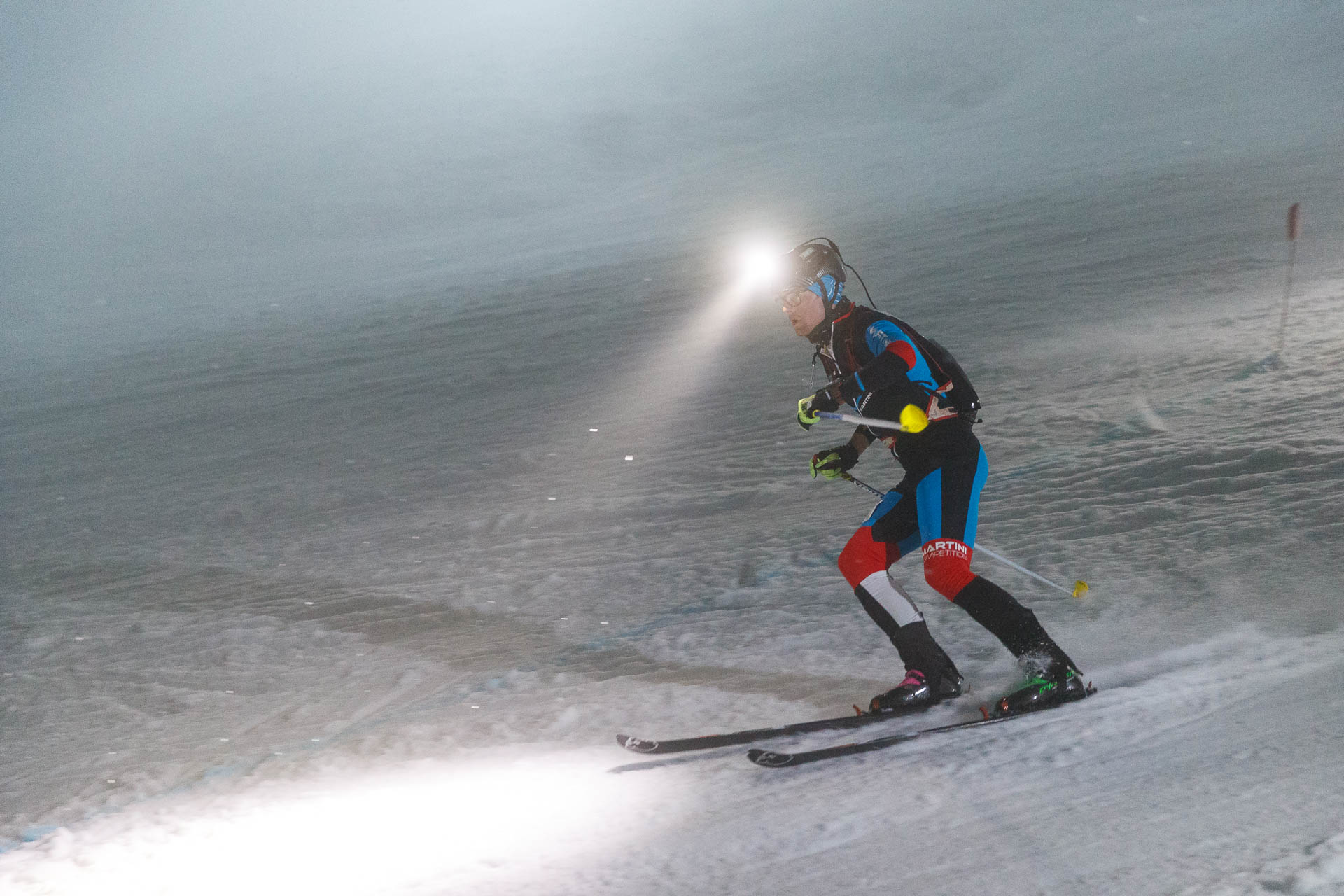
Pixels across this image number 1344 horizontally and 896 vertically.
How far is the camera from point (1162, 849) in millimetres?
2418

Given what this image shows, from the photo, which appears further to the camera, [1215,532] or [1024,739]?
[1215,532]

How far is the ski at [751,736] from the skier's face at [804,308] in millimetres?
1154

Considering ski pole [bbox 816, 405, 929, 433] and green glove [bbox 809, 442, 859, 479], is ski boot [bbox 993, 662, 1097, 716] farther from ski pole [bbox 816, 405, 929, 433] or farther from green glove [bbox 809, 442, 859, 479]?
green glove [bbox 809, 442, 859, 479]

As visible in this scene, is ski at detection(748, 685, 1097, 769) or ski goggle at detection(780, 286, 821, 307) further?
ski goggle at detection(780, 286, 821, 307)

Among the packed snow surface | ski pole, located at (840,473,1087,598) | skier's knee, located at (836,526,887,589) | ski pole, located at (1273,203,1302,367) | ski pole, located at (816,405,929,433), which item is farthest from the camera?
ski pole, located at (1273,203,1302,367)

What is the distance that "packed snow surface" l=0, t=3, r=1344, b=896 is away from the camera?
8.94ft

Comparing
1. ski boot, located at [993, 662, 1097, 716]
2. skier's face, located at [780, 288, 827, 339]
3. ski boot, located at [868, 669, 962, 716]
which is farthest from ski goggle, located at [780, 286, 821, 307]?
ski boot, located at [993, 662, 1097, 716]

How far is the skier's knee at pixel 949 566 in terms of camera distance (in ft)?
10.7

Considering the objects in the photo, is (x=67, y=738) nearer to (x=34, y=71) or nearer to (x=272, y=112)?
(x=272, y=112)

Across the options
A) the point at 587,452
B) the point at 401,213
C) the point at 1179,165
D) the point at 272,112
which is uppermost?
the point at 272,112

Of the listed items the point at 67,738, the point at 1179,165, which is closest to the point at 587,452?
the point at 67,738

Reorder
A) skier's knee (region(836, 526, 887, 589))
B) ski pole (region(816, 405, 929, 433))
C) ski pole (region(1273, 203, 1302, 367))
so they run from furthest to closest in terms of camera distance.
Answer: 1. ski pole (region(1273, 203, 1302, 367))
2. skier's knee (region(836, 526, 887, 589))
3. ski pole (region(816, 405, 929, 433))

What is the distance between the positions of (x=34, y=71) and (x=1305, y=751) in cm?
4799

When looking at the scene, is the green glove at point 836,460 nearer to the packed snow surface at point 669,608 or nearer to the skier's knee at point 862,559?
the skier's knee at point 862,559
